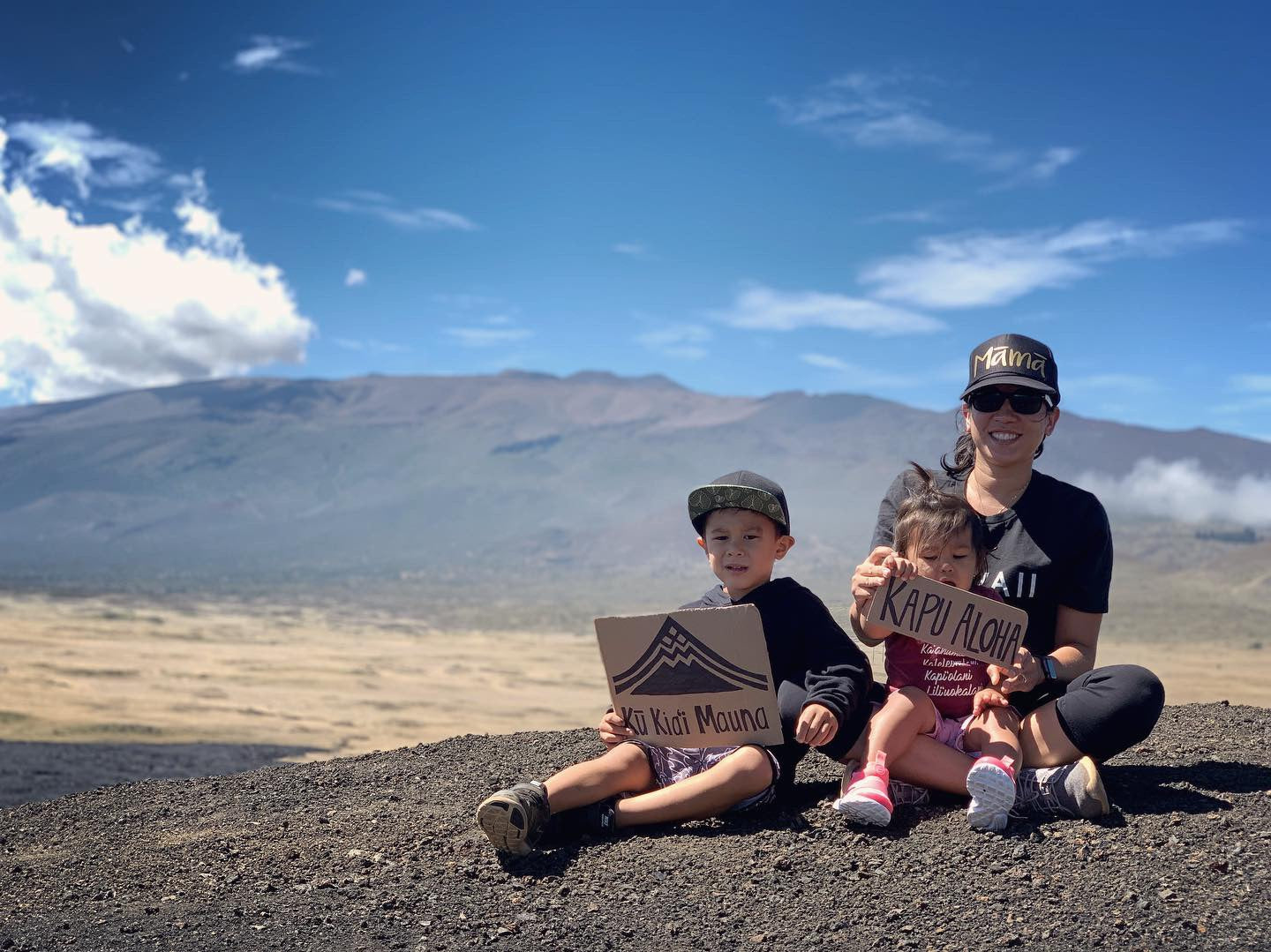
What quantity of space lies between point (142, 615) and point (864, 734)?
2694 inches

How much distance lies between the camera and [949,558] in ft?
14.2

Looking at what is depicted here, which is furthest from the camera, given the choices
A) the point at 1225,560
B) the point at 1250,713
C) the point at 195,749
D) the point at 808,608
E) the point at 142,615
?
the point at 1225,560

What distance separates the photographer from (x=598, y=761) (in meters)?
4.59

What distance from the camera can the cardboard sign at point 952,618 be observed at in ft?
13.7

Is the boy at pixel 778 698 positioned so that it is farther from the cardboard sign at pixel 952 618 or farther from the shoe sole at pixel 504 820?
the cardboard sign at pixel 952 618

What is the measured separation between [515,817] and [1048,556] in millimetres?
2211

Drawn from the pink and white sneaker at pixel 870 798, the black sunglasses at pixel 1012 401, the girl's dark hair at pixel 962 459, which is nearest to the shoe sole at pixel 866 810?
the pink and white sneaker at pixel 870 798

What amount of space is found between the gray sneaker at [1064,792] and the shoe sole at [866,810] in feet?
1.59

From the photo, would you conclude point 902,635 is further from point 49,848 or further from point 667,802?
point 49,848

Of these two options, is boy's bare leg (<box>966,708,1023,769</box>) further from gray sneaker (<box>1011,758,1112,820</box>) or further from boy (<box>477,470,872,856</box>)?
boy (<box>477,470,872,856</box>)

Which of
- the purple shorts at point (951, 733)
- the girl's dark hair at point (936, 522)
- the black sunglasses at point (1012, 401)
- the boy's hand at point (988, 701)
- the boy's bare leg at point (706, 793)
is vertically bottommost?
the boy's bare leg at point (706, 793)

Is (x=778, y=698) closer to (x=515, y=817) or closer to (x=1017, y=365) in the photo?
(x=515, y=817)

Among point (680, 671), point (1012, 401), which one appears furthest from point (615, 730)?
point (1012, 401)

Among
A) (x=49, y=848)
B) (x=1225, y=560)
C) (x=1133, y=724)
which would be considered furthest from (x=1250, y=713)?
(x=1225, y=560)
